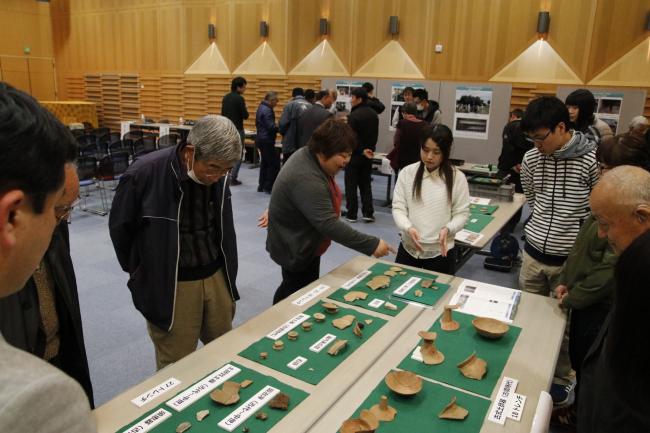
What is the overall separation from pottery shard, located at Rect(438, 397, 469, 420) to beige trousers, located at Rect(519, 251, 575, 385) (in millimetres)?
1531

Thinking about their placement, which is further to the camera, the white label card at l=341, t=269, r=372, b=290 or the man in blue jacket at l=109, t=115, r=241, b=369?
the white label card at l=341, t=269, r=372, b=290

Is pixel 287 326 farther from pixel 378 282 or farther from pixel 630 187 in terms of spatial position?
pixel 630 187

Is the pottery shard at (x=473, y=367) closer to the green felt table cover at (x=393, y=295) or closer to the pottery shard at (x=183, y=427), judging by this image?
the green felt table cover at (x=393, y=295)

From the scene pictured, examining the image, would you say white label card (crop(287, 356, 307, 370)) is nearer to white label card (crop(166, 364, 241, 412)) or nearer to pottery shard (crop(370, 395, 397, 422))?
white label card (crop(166, 364, 241, 412))

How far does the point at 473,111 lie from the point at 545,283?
21.8ft

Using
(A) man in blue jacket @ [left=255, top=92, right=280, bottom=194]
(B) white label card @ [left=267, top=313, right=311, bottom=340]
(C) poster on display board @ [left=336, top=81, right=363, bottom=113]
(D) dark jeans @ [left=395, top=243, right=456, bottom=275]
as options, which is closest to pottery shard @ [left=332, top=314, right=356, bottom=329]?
(B) white label card @ [left=267, top=313, right=311, bottom=340]

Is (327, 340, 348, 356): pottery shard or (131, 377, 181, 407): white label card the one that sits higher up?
(327, 340, 348, 356): pottery shard

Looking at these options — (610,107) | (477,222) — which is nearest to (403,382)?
(477,222)

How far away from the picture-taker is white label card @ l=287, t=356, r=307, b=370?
5.56 ft

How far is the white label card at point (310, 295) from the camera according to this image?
2232 mm

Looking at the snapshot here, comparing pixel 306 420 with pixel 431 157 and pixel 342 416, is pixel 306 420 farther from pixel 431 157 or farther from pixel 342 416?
pixel 431 157

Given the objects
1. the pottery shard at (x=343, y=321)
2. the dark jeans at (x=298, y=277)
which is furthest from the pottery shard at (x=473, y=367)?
the dark jeans at (x=298, y=277)

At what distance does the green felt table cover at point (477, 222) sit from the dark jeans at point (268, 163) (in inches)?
184

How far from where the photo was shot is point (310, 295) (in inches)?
91.1
